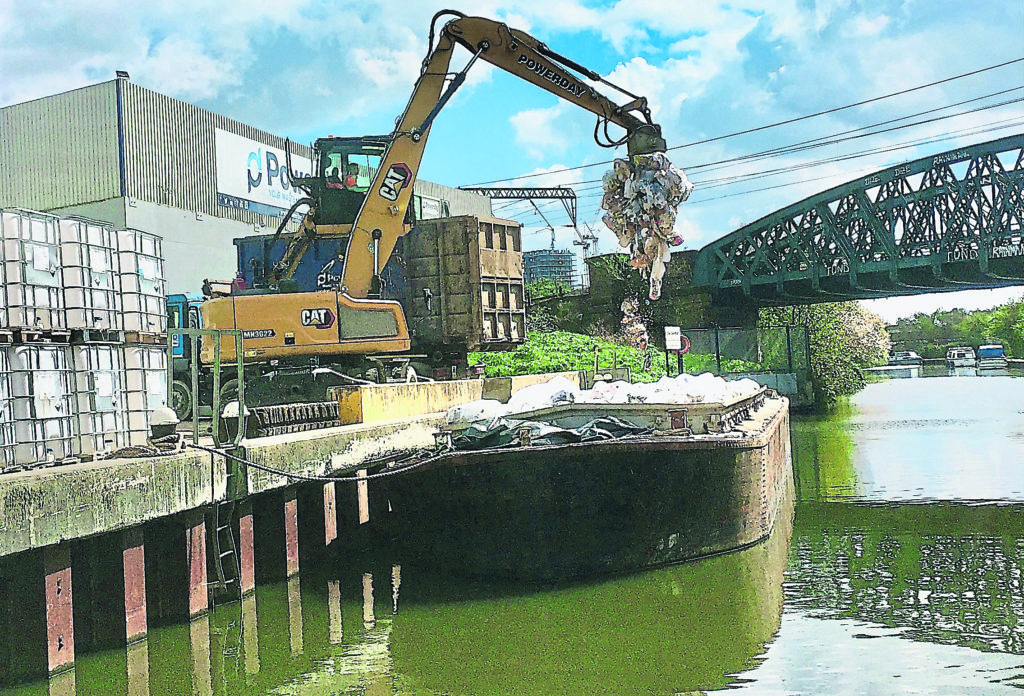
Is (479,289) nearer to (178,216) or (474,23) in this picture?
(474,23)

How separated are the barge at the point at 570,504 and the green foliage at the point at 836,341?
37.2 meters

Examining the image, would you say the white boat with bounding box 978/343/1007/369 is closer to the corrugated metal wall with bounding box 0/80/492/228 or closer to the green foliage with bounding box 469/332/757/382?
the green foliage with bounding box 469/332/757/382

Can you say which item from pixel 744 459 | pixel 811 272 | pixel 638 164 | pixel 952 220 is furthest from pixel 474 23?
pixel 952 220

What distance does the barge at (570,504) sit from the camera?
9.27m

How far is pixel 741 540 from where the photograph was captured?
35.0 feet

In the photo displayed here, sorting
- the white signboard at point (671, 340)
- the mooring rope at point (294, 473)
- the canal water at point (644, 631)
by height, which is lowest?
the canal water at point (644, 631)

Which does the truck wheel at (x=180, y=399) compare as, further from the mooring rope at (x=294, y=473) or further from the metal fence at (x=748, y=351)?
the metal fence at (x=748, y=351)

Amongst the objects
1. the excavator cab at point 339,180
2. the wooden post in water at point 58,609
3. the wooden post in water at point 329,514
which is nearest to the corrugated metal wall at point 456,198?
the excavator cab at point 339,180

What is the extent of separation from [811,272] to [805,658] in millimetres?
46303

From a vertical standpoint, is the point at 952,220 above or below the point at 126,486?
above

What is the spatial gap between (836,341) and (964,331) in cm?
10057

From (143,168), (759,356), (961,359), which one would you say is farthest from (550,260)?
(143,168)

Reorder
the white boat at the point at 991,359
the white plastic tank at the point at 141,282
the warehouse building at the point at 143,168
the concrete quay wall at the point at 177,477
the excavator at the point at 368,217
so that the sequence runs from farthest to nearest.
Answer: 1. the white boat at the point at 991,359
2. the warehouse building at the point at 143,168
3. the excavator at the point at 368,217
4. the white plastic tank at the point at 141,282
5. the concrete quay wall at the point at 177,477

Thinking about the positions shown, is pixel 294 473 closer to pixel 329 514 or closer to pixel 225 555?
pixel 225 555
